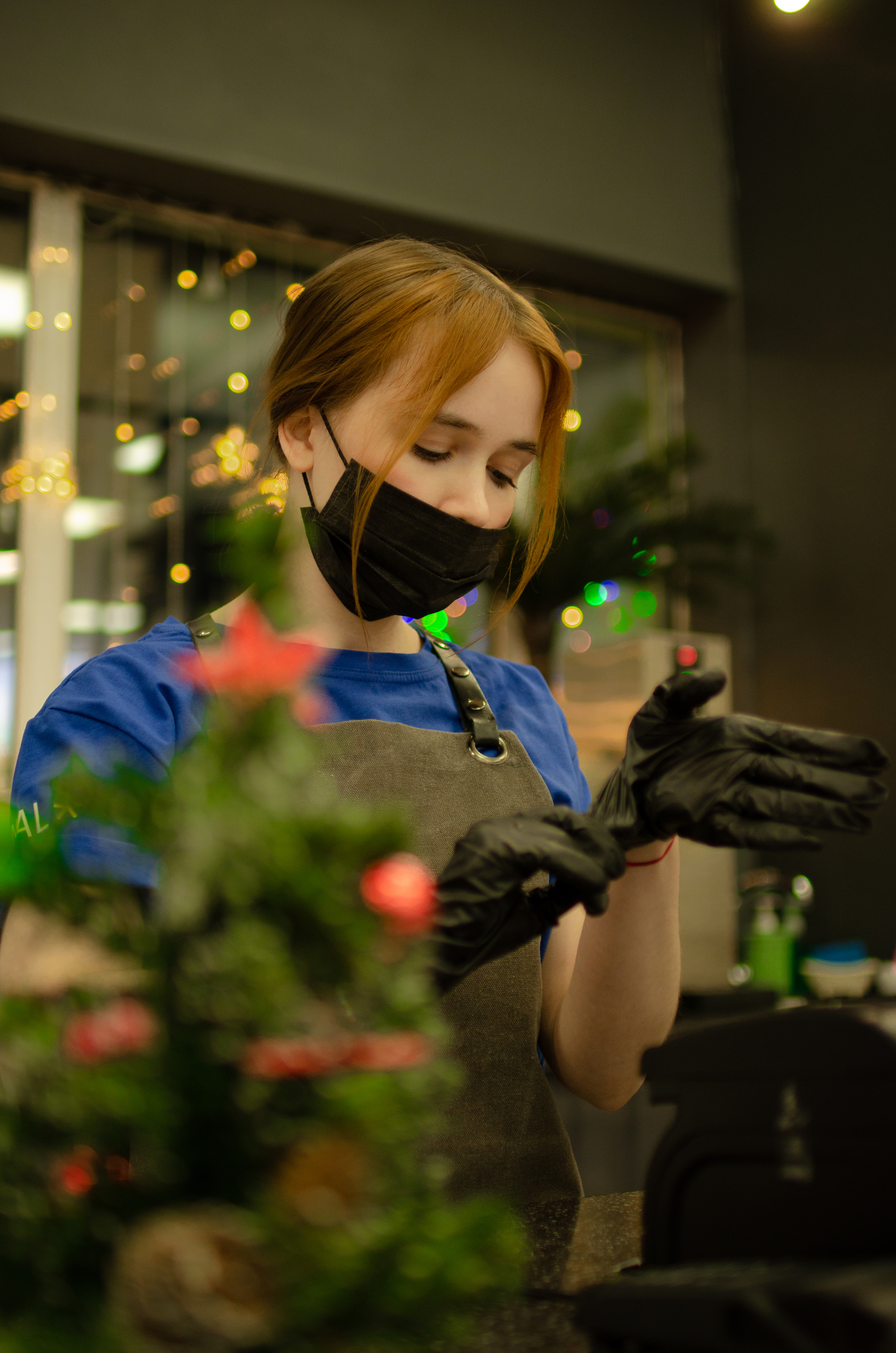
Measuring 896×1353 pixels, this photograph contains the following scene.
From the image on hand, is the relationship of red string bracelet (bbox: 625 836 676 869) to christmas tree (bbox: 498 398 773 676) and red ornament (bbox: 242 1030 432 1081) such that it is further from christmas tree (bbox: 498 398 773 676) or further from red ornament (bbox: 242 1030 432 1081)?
christmas tree (bbox: 498 398 773 676)

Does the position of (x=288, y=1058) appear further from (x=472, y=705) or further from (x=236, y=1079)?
(x=472, y=705)

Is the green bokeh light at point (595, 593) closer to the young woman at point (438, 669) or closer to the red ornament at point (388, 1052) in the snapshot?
the young woman at point (438, 669)

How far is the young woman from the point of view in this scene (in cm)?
100

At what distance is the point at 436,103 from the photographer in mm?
3770

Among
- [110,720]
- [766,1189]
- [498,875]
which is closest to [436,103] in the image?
[110,720]

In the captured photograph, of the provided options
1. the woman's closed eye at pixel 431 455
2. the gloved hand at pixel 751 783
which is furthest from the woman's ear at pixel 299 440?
the gloved hand at pixel 751 783

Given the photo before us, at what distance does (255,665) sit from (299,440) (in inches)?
34.7

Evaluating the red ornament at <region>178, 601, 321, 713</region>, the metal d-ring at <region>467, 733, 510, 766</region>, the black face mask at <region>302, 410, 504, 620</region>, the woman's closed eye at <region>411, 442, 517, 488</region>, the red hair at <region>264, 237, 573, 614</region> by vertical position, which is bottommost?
the metal d-ring at <region>467, 733, 510, 766</region>

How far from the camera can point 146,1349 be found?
0.30 metres


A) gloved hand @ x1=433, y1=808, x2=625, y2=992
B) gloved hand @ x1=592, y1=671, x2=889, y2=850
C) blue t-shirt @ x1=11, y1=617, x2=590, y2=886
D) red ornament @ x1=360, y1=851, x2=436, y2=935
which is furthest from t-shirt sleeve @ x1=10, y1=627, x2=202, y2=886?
red ornament @ x1=360, y1=851, x2=436, y2=935

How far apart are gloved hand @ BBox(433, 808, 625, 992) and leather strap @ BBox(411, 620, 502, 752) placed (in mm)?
450

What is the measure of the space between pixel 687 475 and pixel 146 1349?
4.49 meters

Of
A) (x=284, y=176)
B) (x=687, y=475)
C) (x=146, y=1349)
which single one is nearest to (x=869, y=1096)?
(x=146, y=1349)

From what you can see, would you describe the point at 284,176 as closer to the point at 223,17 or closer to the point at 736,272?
the point at 223,17
